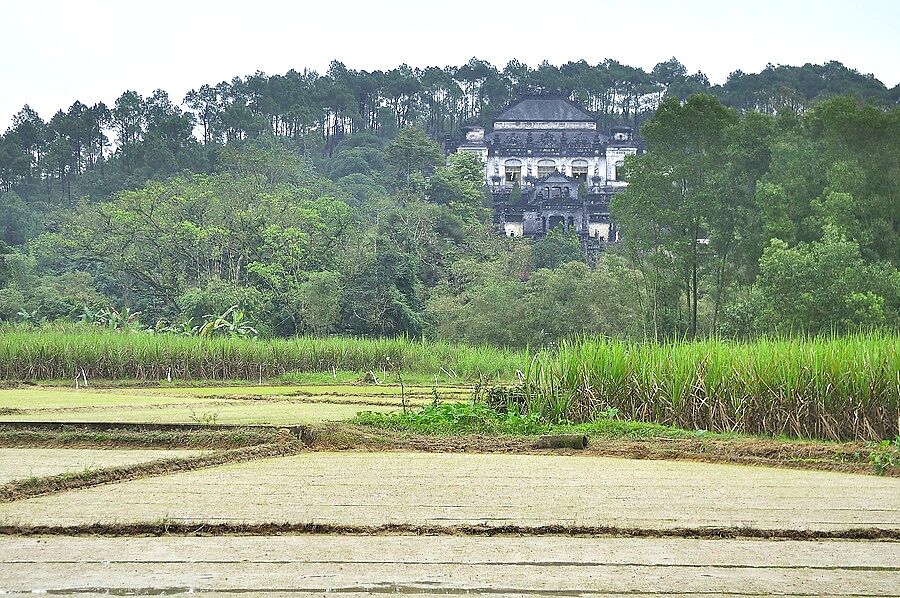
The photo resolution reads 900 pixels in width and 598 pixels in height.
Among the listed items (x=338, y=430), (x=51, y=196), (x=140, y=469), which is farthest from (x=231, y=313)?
(x=51, y=196)

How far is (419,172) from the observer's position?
183 ft

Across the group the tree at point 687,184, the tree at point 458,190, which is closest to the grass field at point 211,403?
the tree at point 687,184

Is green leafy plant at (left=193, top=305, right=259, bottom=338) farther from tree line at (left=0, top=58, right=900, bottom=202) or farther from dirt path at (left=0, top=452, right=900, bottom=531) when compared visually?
tree line at (left=0, top=58, right=900, bottom=202)

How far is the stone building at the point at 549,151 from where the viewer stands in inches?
2411

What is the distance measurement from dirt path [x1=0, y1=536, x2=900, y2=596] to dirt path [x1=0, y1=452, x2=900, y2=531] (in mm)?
519

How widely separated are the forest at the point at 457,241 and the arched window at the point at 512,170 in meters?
6.77

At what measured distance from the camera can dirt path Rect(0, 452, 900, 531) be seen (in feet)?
23.5

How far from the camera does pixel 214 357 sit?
24594 millimetres

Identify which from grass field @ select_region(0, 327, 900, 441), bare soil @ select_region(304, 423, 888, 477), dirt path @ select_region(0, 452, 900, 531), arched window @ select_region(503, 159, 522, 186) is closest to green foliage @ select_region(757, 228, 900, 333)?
grass field @ select_region(0, 327, 900, 441)

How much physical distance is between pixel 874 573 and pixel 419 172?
1996 inches

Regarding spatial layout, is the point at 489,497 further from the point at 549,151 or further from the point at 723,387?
the point at 549,151

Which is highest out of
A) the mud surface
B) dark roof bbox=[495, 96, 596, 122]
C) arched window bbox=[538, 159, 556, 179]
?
dark roof bbox=[495, 96, 596, 122]

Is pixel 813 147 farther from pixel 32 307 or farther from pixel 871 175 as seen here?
pixel 32 307

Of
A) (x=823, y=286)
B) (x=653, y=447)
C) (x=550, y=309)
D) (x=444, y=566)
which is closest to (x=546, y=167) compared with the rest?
(x=550, y=309)
